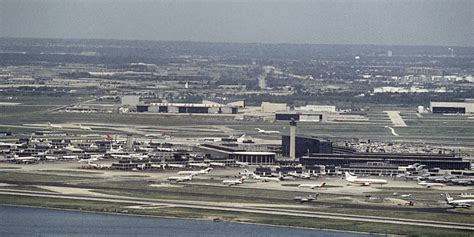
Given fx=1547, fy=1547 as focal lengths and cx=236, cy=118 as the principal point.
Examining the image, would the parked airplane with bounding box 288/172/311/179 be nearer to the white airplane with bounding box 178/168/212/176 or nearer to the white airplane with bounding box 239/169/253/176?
the white airplane with bounding box 239/169/253/176

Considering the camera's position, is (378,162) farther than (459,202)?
Yes

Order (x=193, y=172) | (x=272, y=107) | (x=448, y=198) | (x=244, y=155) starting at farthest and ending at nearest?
(x=272, y=107), (x=244, y=155), (x=193, y=172), (x=448, y=198)

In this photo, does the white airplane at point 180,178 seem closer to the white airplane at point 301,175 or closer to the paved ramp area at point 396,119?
the white airplane at point 301,175

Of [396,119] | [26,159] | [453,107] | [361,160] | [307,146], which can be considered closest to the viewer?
[361,160]

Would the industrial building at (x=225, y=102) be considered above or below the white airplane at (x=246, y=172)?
above

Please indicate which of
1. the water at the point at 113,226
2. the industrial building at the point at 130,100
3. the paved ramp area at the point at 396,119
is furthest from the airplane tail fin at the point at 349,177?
the industrial building at the point at 130,100

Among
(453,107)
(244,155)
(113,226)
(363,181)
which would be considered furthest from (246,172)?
(453,107)

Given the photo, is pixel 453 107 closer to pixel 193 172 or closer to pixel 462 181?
pixel 462 181

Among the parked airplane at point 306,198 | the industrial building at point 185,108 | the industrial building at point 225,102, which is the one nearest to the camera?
the parked airplane at point 306,198
